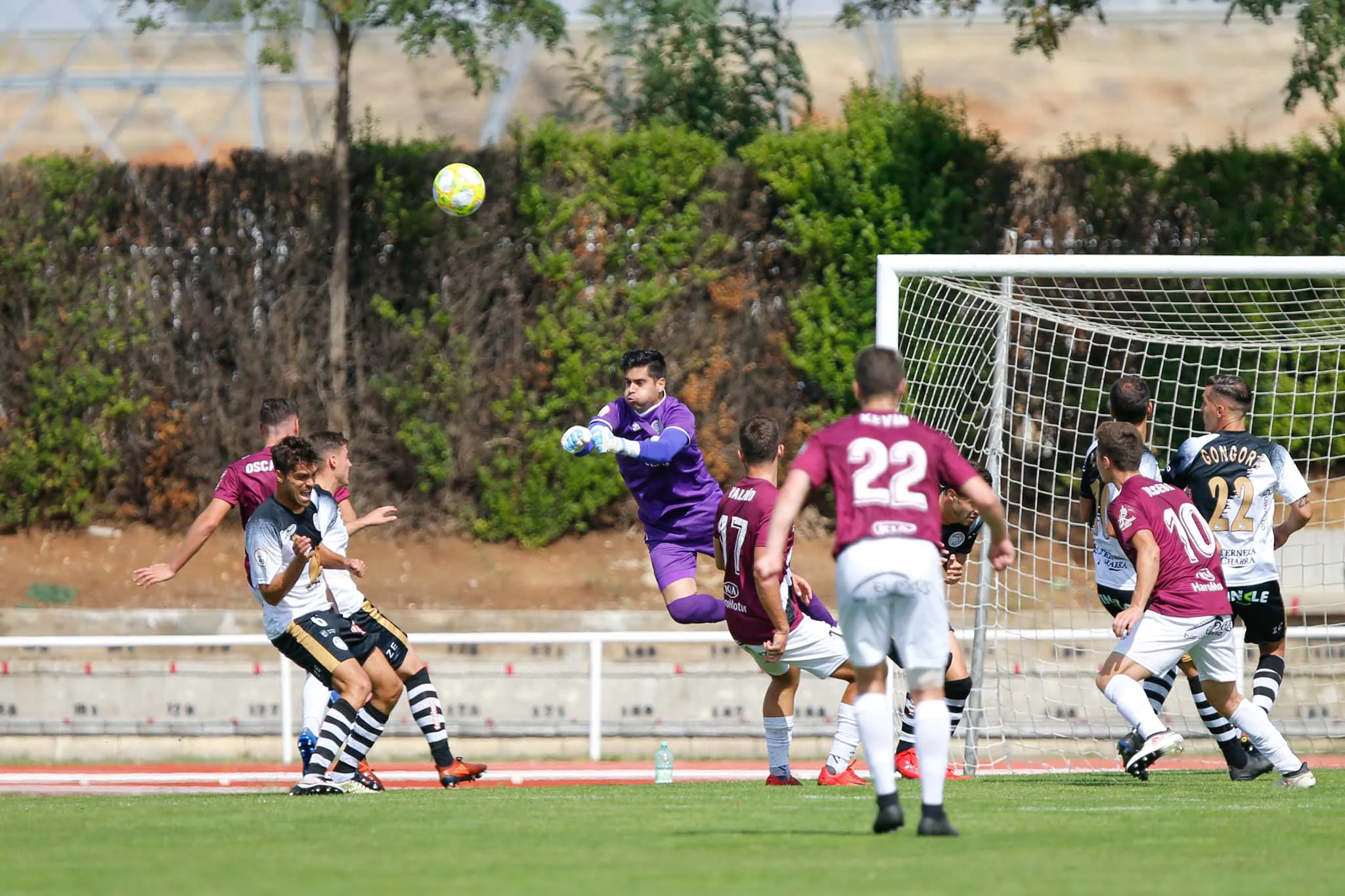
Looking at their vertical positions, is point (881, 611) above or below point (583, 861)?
above

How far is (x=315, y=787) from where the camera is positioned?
8.96 metres

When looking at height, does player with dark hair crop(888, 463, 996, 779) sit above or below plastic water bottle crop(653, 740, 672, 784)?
above

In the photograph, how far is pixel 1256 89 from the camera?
35.3 metres

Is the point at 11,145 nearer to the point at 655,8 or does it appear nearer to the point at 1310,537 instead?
the point at 655,8

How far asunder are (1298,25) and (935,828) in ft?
40.6

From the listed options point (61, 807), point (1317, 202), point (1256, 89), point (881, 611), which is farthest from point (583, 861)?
point (1256, 89)

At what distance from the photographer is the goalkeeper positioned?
32.7 feet

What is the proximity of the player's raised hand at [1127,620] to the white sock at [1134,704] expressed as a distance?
0.32 metres

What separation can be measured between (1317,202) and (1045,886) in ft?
51.3

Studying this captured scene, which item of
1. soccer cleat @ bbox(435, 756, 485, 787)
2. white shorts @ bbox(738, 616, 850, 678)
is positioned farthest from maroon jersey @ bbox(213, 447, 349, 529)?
white shorts @ bbox(738, 616, 850, 678)

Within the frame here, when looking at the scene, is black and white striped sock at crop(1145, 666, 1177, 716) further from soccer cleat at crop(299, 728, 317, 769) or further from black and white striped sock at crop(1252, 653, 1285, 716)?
soccer cleat at crop(299, 728, 317, 769)

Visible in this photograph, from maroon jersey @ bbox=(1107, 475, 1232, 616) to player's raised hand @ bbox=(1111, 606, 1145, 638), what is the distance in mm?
310

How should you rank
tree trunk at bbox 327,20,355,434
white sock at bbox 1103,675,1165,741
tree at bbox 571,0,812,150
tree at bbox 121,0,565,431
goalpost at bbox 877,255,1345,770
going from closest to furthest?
white sock at bbox 1103,675,1165,741 → goalpost at bbox 877,255,1345,770 → tree at bbox 121,0,565,431 → tree trunk at bbox 327,20,355,434 → tree at bbox 571,0,812,150

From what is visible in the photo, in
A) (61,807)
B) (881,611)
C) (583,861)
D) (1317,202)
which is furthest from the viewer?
(1317,202)
